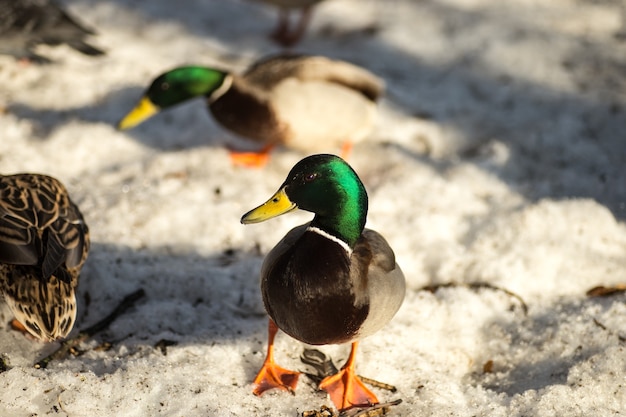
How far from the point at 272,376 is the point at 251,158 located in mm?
2179

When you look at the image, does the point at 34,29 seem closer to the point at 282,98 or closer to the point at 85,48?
the point at 85,48

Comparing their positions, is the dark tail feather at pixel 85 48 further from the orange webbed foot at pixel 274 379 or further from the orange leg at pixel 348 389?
the orange leg at pixel 348 389

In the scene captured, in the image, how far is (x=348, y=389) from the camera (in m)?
3.23

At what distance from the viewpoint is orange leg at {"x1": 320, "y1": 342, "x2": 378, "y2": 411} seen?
3197 mm

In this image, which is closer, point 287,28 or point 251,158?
point 251,158

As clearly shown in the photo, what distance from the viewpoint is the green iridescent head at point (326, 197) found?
2941 mm

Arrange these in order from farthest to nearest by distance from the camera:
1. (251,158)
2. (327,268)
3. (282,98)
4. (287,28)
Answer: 1. (287,28)
2. (251,158)
3. (282,98)
4. (327,268)

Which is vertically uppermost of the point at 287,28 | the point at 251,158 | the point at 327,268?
the point at 327,268

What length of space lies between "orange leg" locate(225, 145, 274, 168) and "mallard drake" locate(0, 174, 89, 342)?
177cm

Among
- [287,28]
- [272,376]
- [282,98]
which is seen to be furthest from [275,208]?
[287,28]

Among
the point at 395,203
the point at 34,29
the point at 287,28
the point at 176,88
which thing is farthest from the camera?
the point at 287,28

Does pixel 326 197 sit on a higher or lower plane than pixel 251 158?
higher

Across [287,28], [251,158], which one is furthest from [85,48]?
[287,28]

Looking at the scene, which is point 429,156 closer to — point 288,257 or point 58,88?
point 288,257
